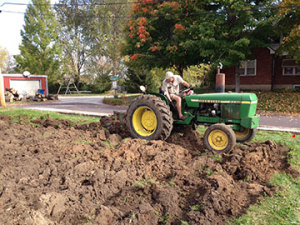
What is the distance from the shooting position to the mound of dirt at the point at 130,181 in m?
2.82

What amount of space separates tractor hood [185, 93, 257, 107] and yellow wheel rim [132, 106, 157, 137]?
0.96 metres

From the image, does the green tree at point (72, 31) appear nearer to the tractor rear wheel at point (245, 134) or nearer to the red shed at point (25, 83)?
the red shed at point (25, 83)

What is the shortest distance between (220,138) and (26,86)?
26.6 meters

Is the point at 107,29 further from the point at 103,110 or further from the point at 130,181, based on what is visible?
the point at 130,181

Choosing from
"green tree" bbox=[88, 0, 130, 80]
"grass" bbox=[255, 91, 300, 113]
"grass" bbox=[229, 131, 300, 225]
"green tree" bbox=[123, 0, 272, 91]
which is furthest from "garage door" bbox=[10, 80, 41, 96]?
"grass" bbox=[229, 131, 300, 225]

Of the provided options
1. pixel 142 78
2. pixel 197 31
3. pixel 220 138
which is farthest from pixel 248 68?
pixel 220 138

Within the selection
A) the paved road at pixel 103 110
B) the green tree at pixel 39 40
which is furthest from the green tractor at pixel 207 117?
the green tree at pixel 39 40

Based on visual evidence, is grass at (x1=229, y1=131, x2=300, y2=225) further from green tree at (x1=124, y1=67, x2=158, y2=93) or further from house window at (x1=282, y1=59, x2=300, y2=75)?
green tree at (x1=124, y1=67, x2=158, y2=93)

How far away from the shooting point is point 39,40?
110 ft

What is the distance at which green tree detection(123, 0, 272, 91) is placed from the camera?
13039 mm

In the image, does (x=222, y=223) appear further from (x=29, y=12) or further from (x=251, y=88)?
(x=29, y=12)

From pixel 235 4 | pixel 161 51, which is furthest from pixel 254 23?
pixel 161 51

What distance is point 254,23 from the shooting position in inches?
503

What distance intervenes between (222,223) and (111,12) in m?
37.9
